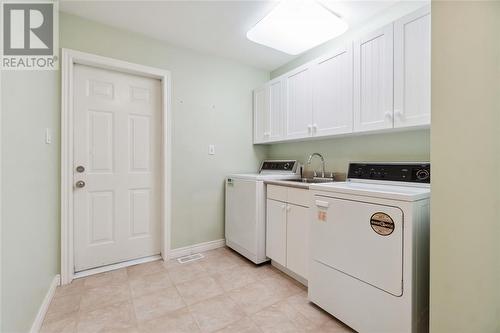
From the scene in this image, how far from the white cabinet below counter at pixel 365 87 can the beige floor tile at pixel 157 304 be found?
1832mm

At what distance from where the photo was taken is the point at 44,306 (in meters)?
1.60

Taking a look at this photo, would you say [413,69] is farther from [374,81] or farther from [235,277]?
[235,277]

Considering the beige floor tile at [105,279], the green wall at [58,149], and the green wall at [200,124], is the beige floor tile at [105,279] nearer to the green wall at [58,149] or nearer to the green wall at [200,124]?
the green wall at [58,149]

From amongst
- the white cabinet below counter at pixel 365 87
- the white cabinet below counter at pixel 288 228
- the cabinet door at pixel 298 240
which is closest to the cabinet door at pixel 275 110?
the white cabinet below counter at pixel 365 87

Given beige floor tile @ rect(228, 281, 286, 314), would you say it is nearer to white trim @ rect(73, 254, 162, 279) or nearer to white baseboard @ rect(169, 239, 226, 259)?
white baseboard @ rect(169, 239, 226, 259)

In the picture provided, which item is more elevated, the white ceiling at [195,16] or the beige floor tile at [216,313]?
the white ceiling at [195,16]

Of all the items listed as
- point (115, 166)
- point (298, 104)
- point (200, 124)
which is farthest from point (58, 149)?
point (298, 104)

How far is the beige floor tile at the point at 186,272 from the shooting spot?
2.11 metres

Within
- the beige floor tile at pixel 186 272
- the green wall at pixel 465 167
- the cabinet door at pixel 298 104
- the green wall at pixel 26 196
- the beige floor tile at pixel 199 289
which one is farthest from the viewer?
the cabinet door at pixel 298 104

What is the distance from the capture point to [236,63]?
116 inches

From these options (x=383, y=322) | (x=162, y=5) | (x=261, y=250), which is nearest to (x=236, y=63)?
(x=162, y=5)

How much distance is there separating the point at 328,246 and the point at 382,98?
1.15 meters

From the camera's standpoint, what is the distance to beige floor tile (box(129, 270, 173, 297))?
1.90 metres

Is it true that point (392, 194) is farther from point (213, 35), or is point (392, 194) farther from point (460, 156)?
point (213, 35)
